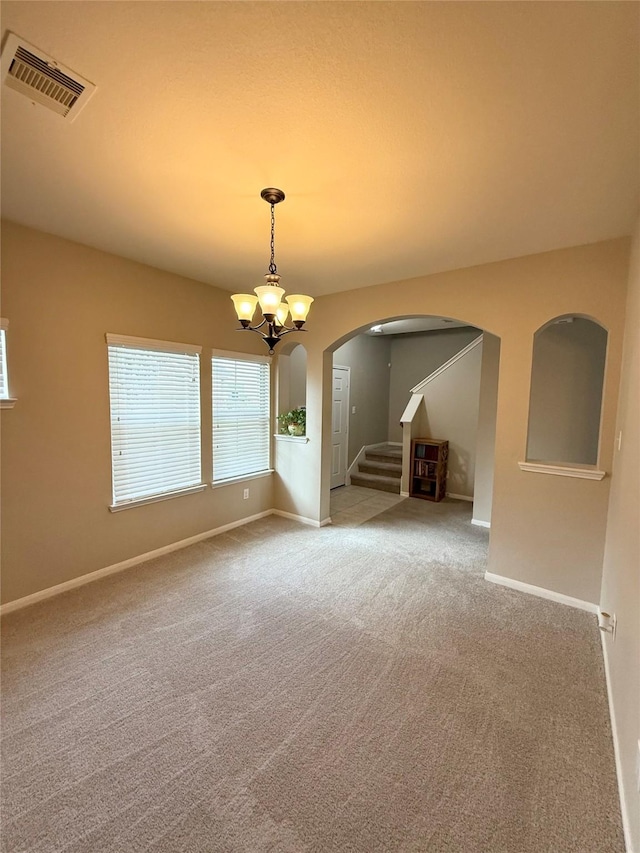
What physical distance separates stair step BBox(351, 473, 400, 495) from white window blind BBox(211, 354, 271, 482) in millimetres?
2405

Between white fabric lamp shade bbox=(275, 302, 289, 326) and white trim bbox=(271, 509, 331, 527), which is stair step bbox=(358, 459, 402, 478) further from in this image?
white fabric lamp shade bbox=(275, 302, 289, 326)

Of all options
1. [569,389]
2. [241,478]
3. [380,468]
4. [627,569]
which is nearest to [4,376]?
[241,478]

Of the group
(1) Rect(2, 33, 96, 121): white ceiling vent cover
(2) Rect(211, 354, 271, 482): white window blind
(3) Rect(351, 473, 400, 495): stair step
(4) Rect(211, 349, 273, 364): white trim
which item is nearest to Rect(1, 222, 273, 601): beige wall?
(4) Rect(211, 349, 273, 364): white trim

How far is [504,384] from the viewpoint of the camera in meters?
3.03

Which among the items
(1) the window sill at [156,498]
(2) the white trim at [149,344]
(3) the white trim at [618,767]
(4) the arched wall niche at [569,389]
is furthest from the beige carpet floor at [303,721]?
(4) the arched wall niche at [569,389]

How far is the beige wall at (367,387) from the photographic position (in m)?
6.87

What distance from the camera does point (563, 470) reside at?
278 centimetres

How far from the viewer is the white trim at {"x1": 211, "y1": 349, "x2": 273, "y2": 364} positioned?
12.9 ft

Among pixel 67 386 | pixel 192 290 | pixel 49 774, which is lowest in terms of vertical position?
pixel 49 774

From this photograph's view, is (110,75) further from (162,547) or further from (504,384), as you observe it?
(162,547)

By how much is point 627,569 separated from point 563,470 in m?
1.17

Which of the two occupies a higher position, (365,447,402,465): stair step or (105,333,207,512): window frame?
(105,333,207,512): window frame

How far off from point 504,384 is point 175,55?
295 cm

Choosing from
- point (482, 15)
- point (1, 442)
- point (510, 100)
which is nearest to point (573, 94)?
point (510, 100)
